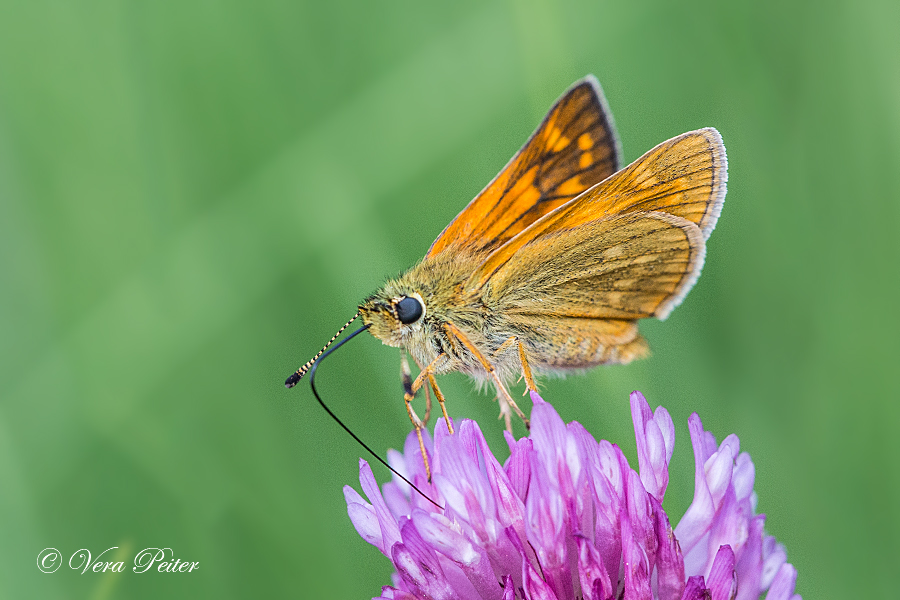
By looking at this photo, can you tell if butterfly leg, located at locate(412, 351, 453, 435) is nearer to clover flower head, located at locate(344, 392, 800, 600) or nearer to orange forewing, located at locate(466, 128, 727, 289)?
clover flower head, located at locate(344, 392, 800, 600)

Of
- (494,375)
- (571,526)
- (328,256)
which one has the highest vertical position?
(328,256)

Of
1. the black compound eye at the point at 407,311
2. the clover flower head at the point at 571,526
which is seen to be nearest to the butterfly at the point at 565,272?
the black compound eye at the point at 407,311

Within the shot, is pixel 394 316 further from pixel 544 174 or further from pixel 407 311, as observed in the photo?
pixel 544 174

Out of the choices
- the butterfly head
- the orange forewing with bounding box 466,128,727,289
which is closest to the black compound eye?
the butterfly head

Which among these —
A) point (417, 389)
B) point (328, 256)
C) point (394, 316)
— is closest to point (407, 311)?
point (394, 316)

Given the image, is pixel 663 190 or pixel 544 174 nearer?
pixel 663 190

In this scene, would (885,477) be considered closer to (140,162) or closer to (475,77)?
(475,77)
